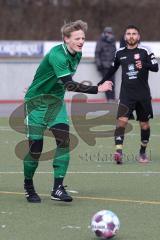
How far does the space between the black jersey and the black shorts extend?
7 centimetres

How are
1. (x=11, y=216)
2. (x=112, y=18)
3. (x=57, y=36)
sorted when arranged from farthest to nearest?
(x=112, y=18) < (x=57, y=36) < (x=11, y=216)

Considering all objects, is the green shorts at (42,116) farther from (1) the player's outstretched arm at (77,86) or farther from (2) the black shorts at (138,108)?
(2) the black shorts at (138,108)

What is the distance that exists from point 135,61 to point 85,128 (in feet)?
11.2

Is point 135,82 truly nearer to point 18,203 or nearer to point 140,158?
point 140,158

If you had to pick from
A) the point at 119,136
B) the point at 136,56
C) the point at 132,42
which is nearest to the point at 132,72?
the point at 136,56

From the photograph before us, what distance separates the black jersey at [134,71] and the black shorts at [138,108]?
0.07m

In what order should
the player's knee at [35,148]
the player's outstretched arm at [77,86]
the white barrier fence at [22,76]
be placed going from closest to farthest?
the player's outstretched arm at [77,86]
the player's knee at [35,148]
the white barrier fence at [22,76]

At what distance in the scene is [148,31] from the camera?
49.5 meters

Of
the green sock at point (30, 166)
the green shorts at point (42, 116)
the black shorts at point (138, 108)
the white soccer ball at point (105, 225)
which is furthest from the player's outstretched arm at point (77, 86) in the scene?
the black shorts at point (138, 108)

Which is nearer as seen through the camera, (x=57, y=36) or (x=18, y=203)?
(x=18, y=203)

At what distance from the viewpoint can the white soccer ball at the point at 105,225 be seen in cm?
748

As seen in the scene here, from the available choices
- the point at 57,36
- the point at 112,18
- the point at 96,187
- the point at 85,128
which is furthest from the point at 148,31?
the point at 96,187

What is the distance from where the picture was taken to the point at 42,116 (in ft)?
30.6

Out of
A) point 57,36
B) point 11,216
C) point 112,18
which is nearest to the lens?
point 11,216
